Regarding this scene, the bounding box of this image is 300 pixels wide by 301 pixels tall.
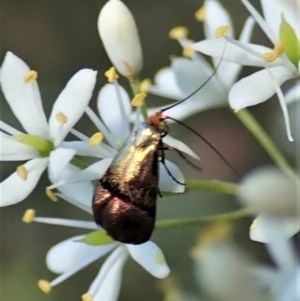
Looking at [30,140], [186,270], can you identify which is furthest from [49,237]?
[30,140]

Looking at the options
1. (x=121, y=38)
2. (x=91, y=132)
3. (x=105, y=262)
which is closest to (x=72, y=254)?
(x=105, y=262)

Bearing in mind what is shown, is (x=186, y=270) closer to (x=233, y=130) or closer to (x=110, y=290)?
(x=233, y=130)

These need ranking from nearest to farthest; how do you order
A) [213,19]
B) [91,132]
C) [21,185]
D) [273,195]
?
[273,195]
[21,185]
[213,19]
[91,132]

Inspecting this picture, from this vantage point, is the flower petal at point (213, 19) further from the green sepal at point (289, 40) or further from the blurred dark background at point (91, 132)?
the blurred dark background at point (91, 132)

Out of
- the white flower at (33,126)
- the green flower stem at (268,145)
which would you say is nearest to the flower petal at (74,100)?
the white flower at (33,126)

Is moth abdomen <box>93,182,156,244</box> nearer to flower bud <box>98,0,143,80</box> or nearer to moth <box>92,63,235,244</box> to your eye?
moth <box>92,63,235,244</box>

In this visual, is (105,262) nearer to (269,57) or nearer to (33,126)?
(33,126)
